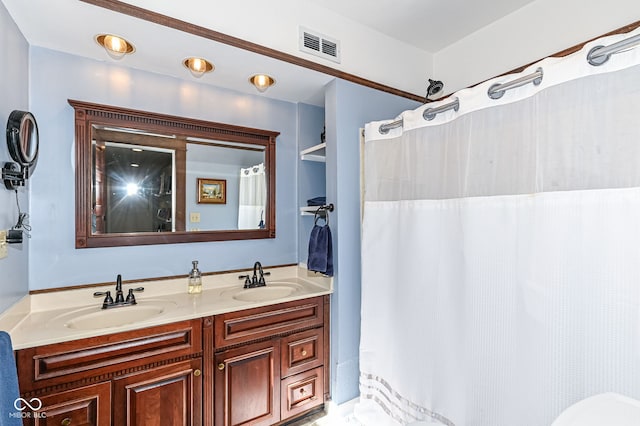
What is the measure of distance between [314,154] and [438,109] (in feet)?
3.56

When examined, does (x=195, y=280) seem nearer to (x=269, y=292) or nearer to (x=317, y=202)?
(x=269, y=292)

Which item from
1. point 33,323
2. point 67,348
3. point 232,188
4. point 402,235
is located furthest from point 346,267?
point 33,323

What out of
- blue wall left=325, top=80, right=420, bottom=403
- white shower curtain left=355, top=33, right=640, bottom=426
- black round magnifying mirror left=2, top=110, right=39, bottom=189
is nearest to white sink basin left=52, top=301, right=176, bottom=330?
black round magnifying mirror left=2, top=110, right=39, bottom=189

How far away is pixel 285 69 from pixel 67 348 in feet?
5.88

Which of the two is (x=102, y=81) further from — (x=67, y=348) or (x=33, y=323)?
(x=67, y=348)

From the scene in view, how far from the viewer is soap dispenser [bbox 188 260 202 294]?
1960 mm

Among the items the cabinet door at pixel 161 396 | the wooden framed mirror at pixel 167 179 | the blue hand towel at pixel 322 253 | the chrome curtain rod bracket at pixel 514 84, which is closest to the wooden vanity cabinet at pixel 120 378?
the cabinet door at pixel 161 396

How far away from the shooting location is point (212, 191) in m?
A: 2.13

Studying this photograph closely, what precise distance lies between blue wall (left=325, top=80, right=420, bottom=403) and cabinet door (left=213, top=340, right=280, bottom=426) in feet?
1.43

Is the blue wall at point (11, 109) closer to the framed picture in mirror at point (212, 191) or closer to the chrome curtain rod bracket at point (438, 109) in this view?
the framed picture in mirror at point (212, 191)

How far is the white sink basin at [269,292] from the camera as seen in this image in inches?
80.7

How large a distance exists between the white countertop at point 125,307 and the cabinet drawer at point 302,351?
0.83 feet

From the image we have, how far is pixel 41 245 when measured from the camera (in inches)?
64.8

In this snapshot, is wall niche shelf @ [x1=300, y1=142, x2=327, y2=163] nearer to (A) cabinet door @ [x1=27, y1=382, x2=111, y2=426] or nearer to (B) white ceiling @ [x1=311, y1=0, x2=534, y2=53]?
(B) white ceiling @ [x1=311, y1=0, x2=534, y2=53]
